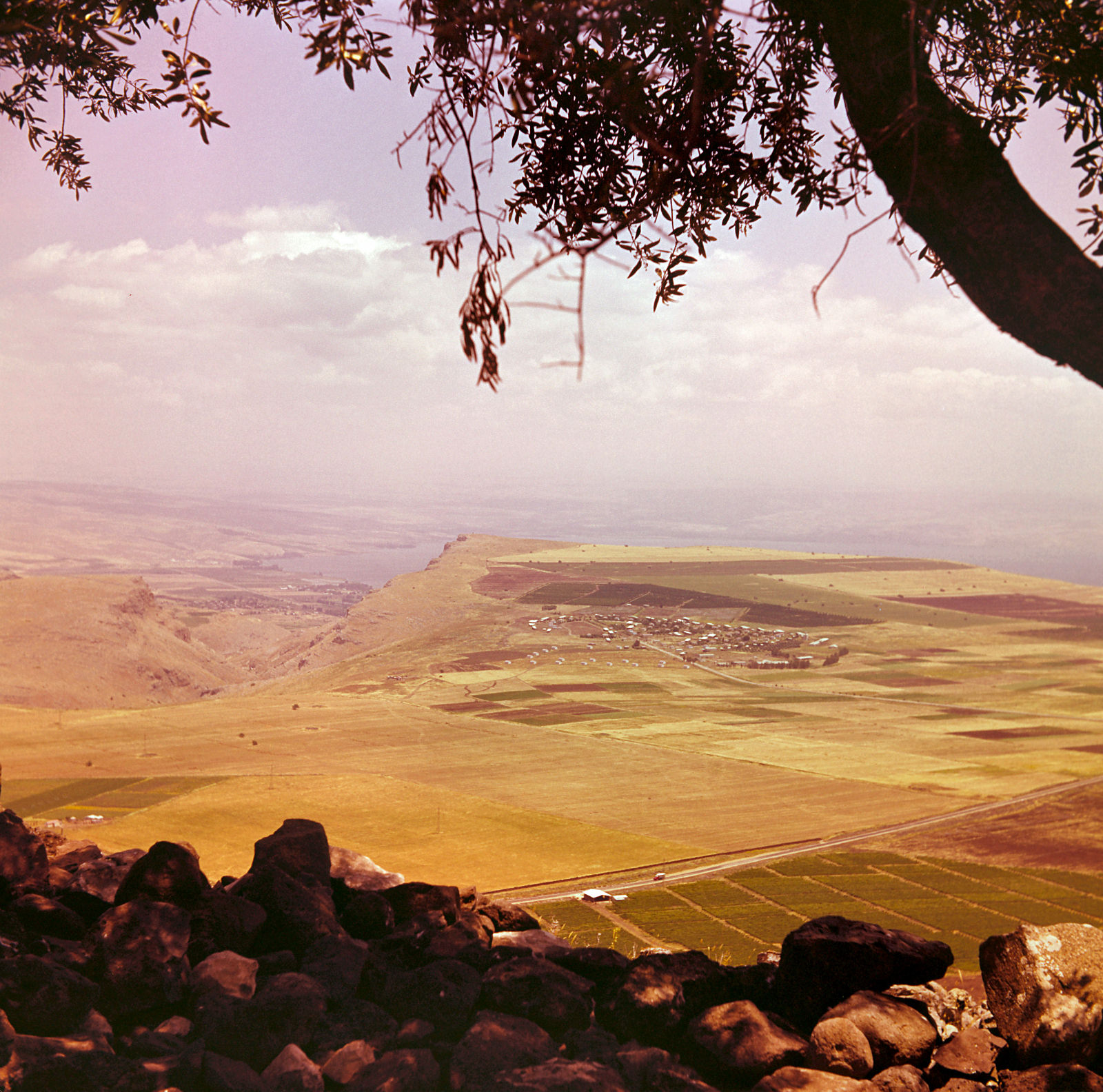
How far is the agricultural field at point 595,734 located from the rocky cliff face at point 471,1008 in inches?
1232

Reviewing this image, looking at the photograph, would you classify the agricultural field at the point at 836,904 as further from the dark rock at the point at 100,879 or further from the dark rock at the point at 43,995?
the dark rock at the point at 43,995

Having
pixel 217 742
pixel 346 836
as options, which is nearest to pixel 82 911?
pixel 346 836

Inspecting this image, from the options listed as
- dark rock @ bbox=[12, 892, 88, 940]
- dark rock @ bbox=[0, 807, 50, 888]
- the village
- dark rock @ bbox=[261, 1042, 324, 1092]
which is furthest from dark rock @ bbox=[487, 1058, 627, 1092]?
the village

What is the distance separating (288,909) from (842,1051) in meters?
3.85

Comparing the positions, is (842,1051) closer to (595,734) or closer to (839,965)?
(839,965)

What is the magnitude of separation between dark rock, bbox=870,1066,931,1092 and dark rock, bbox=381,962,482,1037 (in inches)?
95.2

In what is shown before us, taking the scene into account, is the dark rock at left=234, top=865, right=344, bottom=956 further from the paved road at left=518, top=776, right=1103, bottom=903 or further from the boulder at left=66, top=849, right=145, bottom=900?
the paved road at left=518, top=776, right=1103, bottom=903

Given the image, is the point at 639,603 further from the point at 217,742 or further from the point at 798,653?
the point at 217,742

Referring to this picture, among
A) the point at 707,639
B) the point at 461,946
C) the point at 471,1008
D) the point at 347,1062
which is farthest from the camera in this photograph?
the point at 707,639

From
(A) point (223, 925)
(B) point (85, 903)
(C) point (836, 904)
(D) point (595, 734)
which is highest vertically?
(A) point (223, 925)

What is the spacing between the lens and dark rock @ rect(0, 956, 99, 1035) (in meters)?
5.11

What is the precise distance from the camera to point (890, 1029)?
534 centimetres

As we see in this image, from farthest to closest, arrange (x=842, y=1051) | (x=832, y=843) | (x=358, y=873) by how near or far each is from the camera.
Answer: (x=832, y=843) → (x=358, y=873) → (x=842, y=1051)

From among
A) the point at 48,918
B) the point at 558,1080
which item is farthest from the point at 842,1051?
the point at 48,918
